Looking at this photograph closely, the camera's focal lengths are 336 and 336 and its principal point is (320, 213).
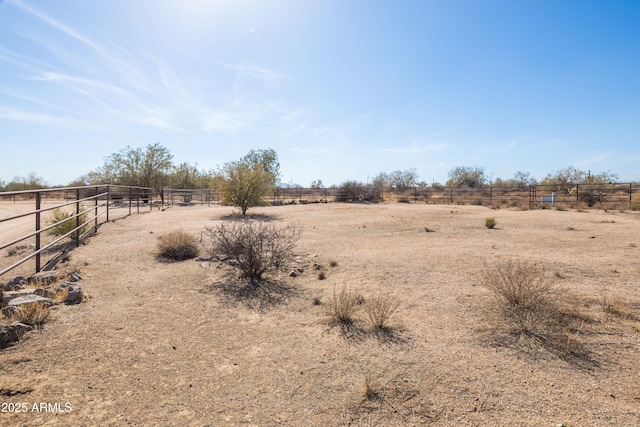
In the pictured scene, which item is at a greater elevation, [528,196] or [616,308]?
[528,196]

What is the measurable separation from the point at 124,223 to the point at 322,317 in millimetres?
11961

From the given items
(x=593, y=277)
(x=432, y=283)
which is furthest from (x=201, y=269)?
(x=593, y=277)

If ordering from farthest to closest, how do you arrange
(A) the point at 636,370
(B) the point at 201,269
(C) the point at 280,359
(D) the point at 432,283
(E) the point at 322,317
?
(B) the point at 201,269 < (D) the point at 432,283 < (E) the point at 322,317 < (C) the point at 280,359 < (A) the point at 636,370

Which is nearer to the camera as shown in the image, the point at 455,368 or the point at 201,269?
the point at 455,368

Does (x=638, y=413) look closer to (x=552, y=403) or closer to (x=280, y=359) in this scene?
(x=552, y=403)

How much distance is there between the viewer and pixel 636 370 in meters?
3.50

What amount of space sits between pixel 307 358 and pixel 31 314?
3.57 metres

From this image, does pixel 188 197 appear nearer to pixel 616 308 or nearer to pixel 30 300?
pixel 30 300

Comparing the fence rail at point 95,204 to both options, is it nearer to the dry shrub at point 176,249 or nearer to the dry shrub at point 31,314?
the dry shrub at point 31,314

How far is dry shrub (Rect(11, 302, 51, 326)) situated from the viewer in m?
4.19

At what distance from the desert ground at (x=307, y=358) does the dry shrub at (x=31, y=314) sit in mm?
163

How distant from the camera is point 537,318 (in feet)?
14.9

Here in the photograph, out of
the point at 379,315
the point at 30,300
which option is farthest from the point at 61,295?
the point at 379,315

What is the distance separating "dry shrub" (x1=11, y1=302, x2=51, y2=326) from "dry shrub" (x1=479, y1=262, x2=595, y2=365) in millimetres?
5820
